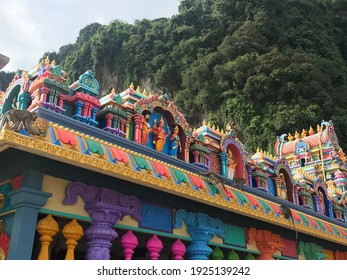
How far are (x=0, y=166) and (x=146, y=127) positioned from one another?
376cm

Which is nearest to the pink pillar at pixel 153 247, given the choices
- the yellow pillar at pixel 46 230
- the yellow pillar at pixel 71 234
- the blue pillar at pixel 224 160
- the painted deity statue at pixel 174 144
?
the yellow pillar at pixel 71 234

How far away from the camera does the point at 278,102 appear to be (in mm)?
35594

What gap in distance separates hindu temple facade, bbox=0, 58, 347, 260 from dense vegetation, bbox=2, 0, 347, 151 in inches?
921

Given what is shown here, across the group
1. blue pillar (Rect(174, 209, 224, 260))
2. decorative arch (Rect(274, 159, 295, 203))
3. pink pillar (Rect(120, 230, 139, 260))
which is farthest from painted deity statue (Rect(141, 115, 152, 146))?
decorative arch (Rect(274, 159, 295, 203))

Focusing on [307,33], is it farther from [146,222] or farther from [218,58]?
[146,222]

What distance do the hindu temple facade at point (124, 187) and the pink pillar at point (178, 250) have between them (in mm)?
21

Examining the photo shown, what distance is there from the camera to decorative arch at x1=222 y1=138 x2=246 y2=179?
1200 cm

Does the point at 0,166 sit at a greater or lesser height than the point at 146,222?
greater

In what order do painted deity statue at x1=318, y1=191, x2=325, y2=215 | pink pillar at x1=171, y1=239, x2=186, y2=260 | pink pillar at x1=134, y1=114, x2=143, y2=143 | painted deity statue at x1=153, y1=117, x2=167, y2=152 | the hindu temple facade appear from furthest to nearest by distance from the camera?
painted deity statue at x1=318, y1=191, x2=325, y2=215 → painted deity statue at x1=153, y1=117, x2=167, y2=152 → pink pillar at x1=134, y1=114, x2=143, y2=143 → pink pillar at x1=171, y1=239, x2=186, y2=260 → the hindu temple facade

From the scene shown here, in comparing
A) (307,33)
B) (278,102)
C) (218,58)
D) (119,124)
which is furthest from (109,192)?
(307,33)

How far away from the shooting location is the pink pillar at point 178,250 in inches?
306

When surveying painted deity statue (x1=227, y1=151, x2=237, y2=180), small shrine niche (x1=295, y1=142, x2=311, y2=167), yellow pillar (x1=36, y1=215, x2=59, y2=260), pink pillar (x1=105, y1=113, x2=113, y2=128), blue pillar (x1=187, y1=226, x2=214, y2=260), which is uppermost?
small shrine niche (x1=295, y1=142, x2=311, y2=167)

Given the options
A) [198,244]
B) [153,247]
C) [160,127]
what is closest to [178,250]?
[198,244]

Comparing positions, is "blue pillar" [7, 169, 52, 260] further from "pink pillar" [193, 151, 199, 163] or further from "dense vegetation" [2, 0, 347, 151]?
"dense vegetation" [2, 0, 347, 151]
